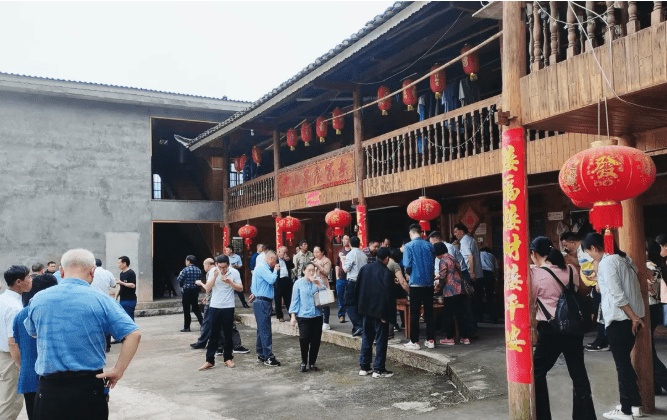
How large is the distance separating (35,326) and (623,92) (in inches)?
178

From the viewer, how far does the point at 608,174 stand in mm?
3947

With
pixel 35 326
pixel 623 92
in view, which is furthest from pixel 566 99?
pixel 35 326

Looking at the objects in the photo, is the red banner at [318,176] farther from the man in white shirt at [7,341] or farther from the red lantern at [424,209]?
the man in white shirt at [7,341]

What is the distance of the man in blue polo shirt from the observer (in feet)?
28.1

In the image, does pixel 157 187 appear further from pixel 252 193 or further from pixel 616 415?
pixel 616 415

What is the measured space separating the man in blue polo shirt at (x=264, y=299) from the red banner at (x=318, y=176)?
3.66 meters

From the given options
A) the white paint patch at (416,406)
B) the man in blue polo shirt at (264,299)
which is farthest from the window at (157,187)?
the white paint patch at (416,406)

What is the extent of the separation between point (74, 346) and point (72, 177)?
15.5 meters

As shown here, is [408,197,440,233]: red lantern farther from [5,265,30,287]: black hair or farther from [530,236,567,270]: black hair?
[5,265,30,287]: black hair

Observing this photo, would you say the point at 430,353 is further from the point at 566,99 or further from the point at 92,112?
the point at 92,112

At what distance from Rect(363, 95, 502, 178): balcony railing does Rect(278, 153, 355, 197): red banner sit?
2.04ft

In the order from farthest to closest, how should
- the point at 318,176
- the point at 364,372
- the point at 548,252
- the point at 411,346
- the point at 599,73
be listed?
the point at 318,176
the point at 411,346
the point at 364,372
the point at 548,252
the point at 599,73

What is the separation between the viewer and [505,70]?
5.04 meters

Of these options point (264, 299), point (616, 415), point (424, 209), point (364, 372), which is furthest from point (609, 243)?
point (264, 299)
